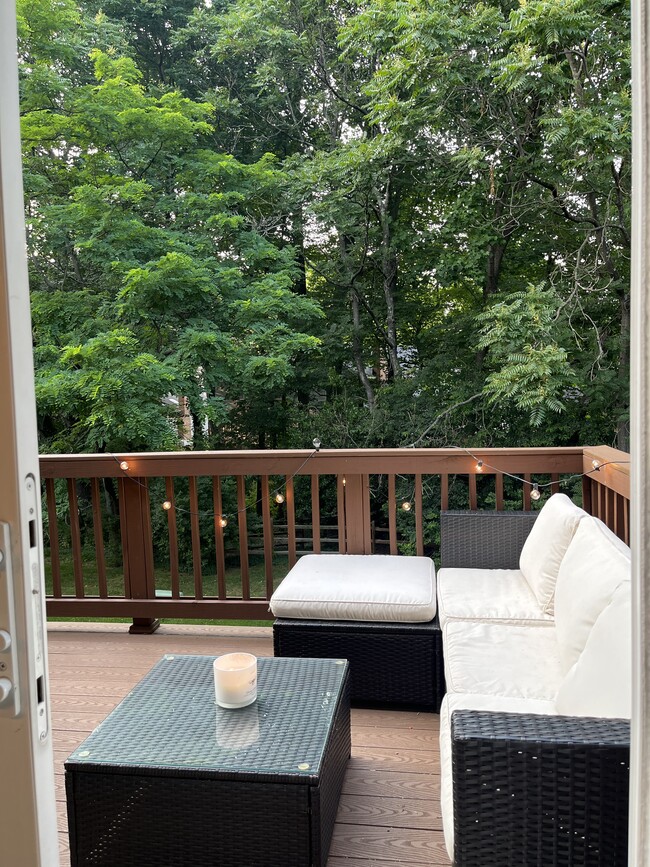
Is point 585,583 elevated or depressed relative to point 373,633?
elevated

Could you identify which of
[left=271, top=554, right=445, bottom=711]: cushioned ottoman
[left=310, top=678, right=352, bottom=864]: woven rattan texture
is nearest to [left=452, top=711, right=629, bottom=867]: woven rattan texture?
[left=310, top=678, right=352, bottom=864]: woven rattan texture

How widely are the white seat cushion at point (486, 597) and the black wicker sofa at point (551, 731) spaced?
0.19 metres

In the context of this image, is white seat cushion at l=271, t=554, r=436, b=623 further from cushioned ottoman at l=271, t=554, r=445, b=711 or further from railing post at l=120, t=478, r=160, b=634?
railing post at l=120, t=478, r=160, b=634

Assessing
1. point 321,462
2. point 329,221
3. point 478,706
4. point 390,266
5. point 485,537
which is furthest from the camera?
point 390,266

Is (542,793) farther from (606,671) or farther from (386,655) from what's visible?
(386,655)

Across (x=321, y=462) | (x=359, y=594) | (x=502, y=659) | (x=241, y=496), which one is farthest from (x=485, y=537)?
(x=241, y=496)

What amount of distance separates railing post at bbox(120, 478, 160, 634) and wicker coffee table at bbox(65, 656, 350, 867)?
190cm

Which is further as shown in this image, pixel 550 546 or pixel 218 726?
pixel 550 546

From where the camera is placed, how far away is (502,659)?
2.17 m

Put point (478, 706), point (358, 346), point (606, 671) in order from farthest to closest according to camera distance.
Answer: point (358, 346) < point (478, 706) < point (606, 671)

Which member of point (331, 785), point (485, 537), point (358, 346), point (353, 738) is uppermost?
point (358, 346)

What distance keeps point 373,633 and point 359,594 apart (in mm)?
163

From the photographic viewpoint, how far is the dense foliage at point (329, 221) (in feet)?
20.9

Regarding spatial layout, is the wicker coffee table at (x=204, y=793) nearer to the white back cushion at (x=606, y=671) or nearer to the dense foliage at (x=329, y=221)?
the white back cushion at (x=606, y=671)
